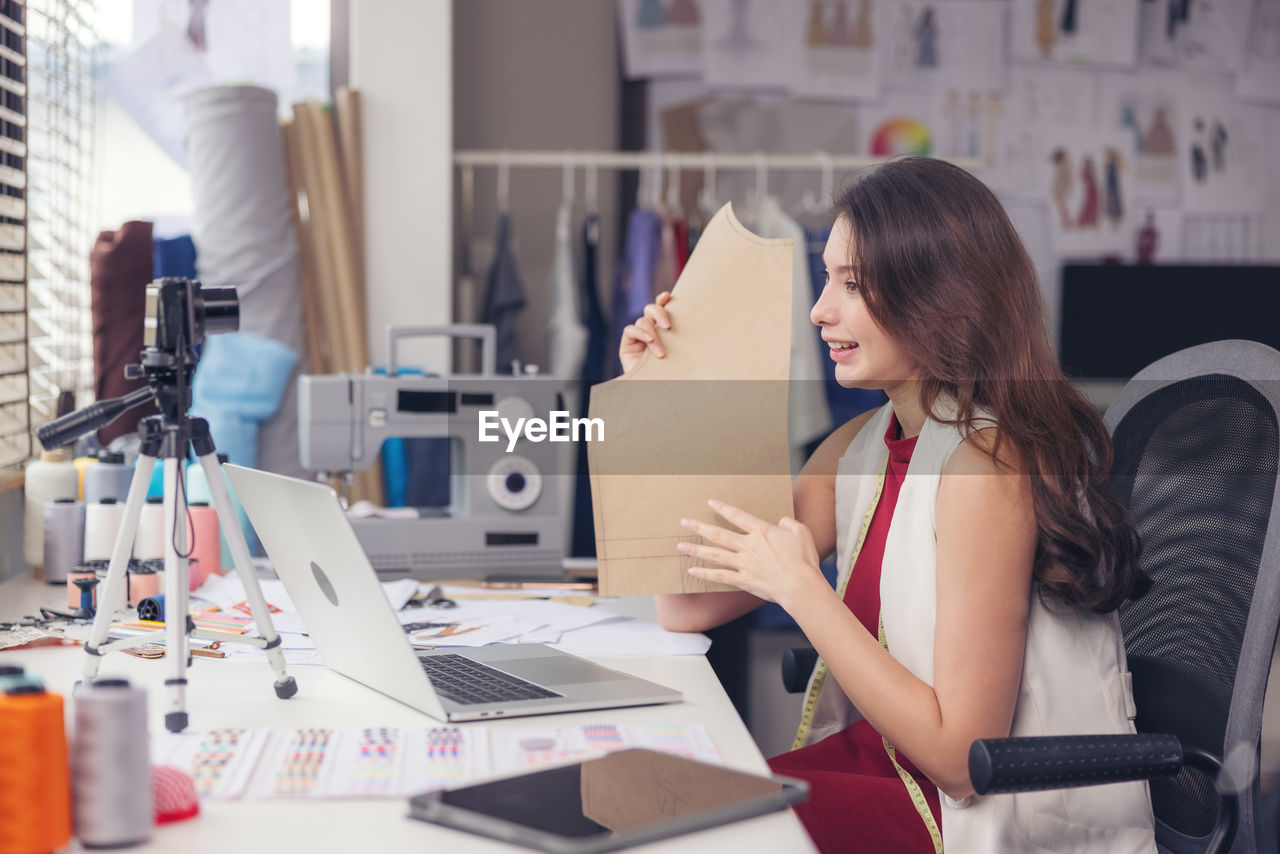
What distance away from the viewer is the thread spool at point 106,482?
179 centimetres

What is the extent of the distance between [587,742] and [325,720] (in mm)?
261

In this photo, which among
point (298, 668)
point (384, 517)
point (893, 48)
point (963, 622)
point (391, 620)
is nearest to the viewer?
point (391, 620)

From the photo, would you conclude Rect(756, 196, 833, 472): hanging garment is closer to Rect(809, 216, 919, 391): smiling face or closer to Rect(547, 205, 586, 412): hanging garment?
Rect(547, 205, 586, 412): hanging garment

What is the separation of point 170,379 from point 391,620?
0.32 meters

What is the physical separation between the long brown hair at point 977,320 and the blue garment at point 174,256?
200cm

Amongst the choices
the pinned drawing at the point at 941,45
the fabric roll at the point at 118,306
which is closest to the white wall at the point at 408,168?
the fabric roll at the point at 118,306

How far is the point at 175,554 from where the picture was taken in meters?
1.07

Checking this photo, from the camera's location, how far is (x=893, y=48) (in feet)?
13.1

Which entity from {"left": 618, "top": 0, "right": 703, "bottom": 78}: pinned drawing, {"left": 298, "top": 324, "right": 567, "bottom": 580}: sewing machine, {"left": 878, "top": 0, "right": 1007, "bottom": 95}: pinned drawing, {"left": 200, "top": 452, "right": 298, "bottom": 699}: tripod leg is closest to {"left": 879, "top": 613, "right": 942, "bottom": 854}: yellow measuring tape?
{"left": 200, "top": 452, "right": 298, "bottom": 699}: tripod leg

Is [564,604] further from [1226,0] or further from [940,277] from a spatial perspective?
[1226,0]

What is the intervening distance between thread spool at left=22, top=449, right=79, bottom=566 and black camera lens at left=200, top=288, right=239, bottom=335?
0.82m

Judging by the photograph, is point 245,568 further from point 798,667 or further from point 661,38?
point 661,38

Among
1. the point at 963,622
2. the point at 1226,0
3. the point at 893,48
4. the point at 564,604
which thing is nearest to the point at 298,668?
the point at 564,604

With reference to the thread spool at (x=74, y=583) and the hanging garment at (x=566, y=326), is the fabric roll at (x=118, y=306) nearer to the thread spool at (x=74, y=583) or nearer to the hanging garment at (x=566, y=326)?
the thread spool at (x=74, y=583)
